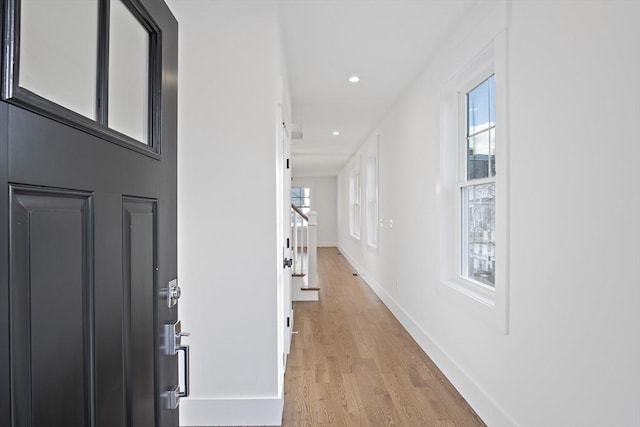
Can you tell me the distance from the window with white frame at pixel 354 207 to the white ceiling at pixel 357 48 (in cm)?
350

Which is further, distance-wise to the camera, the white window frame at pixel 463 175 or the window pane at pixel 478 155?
the white window frame at pixel 463 175

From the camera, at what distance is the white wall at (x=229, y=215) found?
2250mm

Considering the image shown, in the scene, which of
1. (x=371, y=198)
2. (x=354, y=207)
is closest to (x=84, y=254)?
(x=371, y=198)

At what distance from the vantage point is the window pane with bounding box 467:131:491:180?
254 cm

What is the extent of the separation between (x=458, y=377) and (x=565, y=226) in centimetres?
154

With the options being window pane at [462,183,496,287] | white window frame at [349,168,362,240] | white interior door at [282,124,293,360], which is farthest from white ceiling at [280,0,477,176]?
white window frame at [349,168,362,240]

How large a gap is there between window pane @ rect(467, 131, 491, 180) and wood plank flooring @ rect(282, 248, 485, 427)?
4.89 ft

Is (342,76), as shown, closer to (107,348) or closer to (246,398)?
(246,398)

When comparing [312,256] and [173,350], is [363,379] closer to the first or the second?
[173,350]

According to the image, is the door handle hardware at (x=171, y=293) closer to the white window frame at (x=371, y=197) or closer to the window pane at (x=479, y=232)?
the window pane at (x=479, y=232)

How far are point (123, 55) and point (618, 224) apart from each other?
5.06 ft

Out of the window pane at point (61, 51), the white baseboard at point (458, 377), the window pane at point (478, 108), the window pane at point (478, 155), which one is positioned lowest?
the white baseboard at point (458, 377)

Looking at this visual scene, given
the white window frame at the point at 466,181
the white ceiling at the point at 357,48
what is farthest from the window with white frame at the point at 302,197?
the white window frame at the point at 466,181

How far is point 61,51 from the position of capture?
1.96ft
